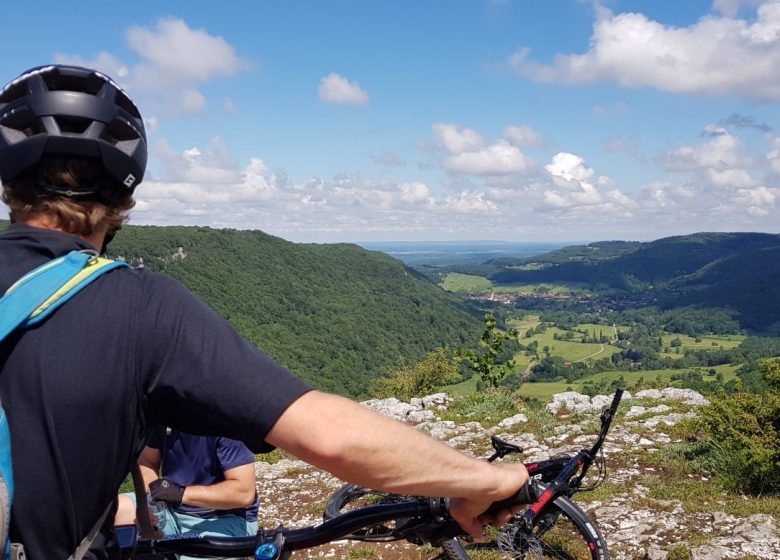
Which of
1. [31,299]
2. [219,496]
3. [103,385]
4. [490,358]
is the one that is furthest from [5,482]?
[490,358]

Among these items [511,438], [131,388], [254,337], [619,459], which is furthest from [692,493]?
[254,337]

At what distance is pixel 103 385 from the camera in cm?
146

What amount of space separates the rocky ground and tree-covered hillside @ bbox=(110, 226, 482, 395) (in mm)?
80724

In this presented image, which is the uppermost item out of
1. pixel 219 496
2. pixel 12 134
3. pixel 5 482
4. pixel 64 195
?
pixel 12 134

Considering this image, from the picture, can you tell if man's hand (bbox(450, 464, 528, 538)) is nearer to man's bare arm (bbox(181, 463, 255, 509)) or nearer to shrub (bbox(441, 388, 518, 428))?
man's bare arm (bbox(181, 463, 255, 509))

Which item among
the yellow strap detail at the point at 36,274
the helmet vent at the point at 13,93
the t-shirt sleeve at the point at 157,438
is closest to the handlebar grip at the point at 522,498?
the yellow strap detail at the point at 36,274

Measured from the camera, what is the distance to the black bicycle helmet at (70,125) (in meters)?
1.82

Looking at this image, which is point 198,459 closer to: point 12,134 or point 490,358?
point 12,134

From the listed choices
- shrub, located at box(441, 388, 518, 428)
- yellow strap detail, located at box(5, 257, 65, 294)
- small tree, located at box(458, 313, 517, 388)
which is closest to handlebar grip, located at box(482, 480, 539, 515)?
yellow strap detail, located at box(5, 257, 65, 294)

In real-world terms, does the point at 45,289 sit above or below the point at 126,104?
below

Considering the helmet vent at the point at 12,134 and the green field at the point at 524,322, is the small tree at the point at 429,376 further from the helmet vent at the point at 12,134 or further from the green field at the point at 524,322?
the green field at the point at 524,322

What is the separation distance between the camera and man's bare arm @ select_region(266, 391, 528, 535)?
5.04 ft

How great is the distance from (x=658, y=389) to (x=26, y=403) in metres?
17.6

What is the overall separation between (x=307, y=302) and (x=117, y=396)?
15222 cm
